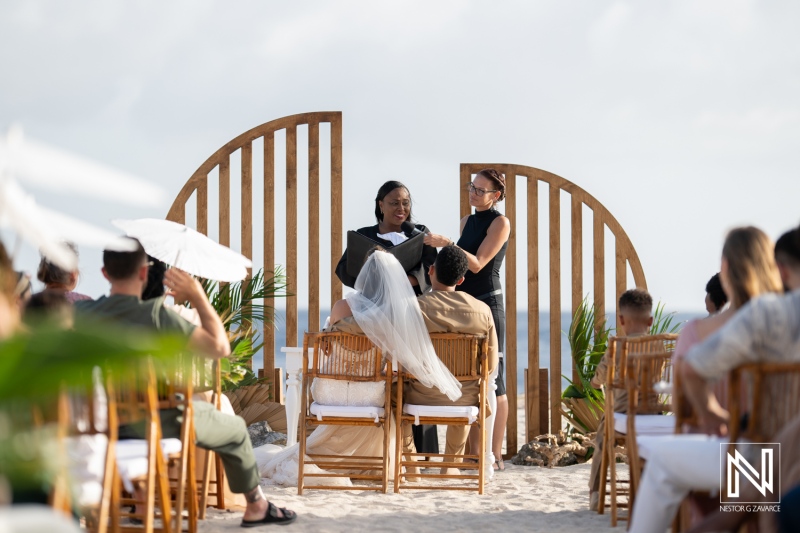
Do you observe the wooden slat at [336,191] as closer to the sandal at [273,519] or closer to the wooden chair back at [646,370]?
the sandal at [273,519]

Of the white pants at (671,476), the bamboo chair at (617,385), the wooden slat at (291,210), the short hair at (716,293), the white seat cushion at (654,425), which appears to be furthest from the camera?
the wooden slat at (291,210)

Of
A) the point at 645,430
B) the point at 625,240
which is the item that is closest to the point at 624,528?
the point at 645,430

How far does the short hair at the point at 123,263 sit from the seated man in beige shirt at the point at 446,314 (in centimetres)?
159

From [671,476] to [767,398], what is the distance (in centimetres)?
39

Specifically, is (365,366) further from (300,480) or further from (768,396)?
(768,396)

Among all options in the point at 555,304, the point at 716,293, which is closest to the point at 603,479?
the point at 716,293

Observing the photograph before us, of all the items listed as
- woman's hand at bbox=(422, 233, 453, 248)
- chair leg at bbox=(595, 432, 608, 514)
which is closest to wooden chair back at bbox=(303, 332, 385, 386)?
woman's hand at bbox=(422, 233, 453, 248)

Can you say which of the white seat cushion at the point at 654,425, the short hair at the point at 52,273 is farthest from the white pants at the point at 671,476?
the short hair at the point at 52,273

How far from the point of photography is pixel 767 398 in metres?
2.49

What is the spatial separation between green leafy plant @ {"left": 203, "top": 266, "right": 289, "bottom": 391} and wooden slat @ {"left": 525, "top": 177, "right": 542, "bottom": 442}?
5.75ft

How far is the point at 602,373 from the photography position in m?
4.20

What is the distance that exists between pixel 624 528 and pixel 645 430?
1.75 feet

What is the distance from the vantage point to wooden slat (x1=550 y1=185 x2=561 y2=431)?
6762 mm

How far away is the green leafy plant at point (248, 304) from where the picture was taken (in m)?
6.57
